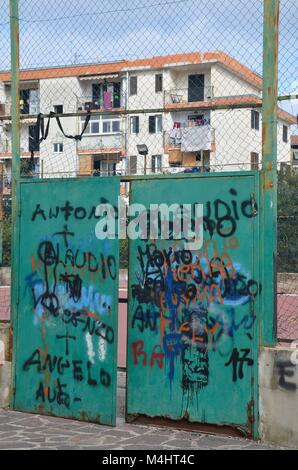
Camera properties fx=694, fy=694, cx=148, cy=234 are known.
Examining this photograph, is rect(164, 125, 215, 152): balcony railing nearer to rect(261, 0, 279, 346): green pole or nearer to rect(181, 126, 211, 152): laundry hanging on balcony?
rect(181, 126, 211, 152): laundry hanging on balcony

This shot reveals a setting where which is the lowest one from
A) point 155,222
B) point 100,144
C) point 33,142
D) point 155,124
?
point 155,222

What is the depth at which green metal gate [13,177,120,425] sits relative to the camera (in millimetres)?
6570

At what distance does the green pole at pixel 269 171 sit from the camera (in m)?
5.88

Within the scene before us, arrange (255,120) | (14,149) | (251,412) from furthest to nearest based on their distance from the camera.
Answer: (14,149), (255,120), (251,412)

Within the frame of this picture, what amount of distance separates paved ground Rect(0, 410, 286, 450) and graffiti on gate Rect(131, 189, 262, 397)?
0.45 meters

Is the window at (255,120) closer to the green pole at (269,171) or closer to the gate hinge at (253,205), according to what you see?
the green pole at (269,171)

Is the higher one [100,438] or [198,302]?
[198,302]

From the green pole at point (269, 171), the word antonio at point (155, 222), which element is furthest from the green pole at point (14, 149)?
the green pole at point (269, 171)

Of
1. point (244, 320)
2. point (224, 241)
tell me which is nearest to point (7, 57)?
point (224, 241)

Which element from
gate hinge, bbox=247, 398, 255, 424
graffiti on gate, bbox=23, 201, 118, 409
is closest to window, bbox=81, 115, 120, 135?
graffiti on gate, bbox=23, 201, 118, 409

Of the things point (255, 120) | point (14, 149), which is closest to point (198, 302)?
point (255, 120)

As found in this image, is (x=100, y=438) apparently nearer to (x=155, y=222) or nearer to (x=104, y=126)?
(x=155, y=222)

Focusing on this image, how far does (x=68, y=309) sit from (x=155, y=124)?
12.9 ft

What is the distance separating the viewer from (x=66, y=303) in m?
6.81
